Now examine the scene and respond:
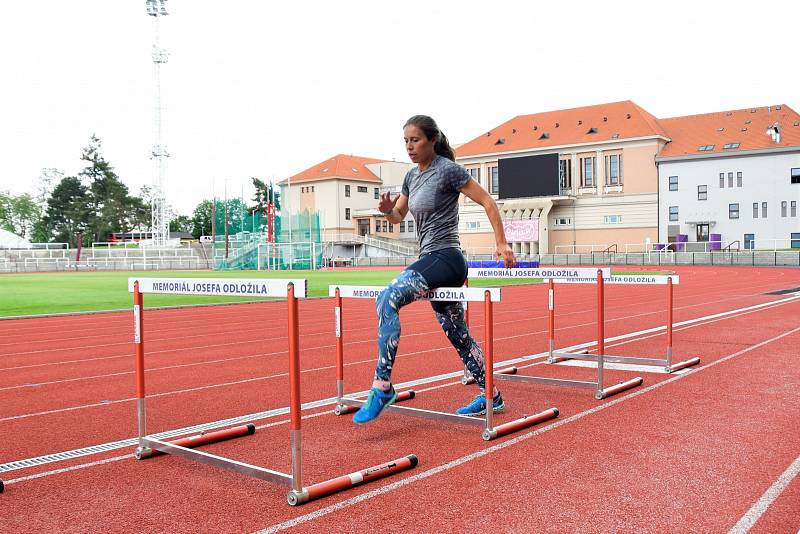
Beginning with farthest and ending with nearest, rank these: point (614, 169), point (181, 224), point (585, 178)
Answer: point (181, 224), point (585, 178), point (614, 169)

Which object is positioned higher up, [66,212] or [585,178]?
[585,178]

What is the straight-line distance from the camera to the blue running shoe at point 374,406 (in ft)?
15.4

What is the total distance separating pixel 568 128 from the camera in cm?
6788

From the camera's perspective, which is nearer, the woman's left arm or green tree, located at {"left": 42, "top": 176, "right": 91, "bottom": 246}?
the woman's left arm

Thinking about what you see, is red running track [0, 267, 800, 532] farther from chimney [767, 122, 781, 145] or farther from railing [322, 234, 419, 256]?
railing [322, 234, 419, 256]

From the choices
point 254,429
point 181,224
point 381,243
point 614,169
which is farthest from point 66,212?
point 254,429

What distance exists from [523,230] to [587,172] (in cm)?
876

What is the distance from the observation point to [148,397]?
6711 millimetres

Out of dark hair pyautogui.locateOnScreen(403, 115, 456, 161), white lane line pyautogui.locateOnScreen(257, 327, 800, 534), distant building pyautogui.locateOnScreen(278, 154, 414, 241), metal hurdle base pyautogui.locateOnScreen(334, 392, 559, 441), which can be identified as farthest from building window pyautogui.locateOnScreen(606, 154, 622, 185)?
dark hair pyautogui.locateOnScreen(403, 115, 456, 161)

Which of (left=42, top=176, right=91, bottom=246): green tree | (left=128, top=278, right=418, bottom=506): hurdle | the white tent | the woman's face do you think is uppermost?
(left=42, top=176, right=91, bottom=246): green tree

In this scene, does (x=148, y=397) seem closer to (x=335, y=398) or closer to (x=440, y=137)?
(x=335, y=398)

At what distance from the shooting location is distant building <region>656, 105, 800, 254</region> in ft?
184

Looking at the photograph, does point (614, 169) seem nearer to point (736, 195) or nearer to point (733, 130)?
point (733, 130)

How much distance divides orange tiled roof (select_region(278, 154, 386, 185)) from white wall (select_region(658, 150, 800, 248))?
3620 centimetres
